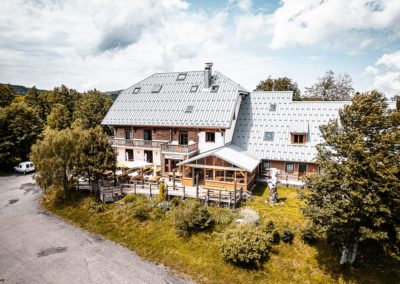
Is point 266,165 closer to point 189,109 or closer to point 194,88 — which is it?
point 189,109

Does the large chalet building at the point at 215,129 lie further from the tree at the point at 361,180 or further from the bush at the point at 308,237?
the tree at the point at 361,180

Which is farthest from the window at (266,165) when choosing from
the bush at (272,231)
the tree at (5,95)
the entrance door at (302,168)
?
the tree at (5,95)

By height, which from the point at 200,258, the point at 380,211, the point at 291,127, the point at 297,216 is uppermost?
the point at 291,127

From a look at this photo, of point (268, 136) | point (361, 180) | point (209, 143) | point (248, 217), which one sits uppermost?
point (268, 136)

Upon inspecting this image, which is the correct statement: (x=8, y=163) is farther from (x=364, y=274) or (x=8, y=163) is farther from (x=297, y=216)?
(x=364, y=274)

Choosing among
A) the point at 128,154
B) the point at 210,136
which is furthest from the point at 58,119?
the point at 210,136

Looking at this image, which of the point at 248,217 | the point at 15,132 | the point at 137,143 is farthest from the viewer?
the point at 15,132

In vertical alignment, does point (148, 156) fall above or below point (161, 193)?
above

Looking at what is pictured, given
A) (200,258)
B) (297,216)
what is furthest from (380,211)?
(200,258)
